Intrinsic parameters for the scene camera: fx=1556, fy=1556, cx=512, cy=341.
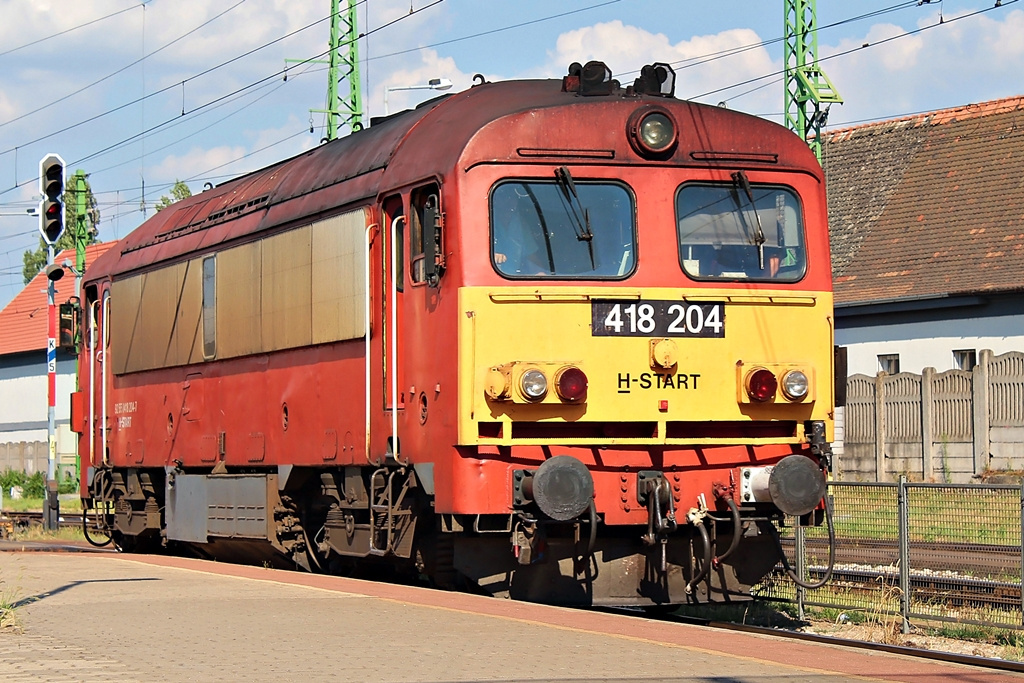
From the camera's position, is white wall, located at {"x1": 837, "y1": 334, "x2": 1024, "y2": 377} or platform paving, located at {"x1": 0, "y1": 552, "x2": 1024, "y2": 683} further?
white wall, located at {"x1": 837, "y1": 334, "x2": 1024, "y2": 377}

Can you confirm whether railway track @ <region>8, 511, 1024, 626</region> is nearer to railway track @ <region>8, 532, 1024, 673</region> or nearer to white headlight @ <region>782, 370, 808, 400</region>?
railway track @ <region>8, 532, 1024, 673</region>

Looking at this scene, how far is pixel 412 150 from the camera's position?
12.4 m

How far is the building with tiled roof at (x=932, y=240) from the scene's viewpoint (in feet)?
104

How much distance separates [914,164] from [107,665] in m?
30.6

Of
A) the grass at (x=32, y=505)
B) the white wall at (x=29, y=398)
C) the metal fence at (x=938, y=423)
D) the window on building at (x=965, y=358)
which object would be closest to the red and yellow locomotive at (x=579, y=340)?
the metal fence at (x=938, y=423)

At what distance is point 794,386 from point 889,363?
22860 mm

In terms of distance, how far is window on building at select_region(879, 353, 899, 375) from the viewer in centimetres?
3359

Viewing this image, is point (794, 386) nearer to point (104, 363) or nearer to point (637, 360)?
point (637, 360)

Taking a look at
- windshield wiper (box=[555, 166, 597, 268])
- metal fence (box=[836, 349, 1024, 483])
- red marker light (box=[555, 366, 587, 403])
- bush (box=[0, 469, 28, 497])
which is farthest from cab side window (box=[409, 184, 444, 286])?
bush (box=[0, 469, 28, 497])

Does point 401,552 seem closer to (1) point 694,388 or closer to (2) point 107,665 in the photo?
(1) point 694,388

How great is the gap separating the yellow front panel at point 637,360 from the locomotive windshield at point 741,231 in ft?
0.73

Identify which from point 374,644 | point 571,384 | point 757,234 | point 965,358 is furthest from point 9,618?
point 965,358

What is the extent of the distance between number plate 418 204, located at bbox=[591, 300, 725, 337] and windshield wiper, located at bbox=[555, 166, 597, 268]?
0.39 meters

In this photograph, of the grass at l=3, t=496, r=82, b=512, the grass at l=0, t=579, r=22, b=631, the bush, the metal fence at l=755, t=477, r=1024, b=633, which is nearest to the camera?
the grass at l=0, t=579, r=22, b=631
